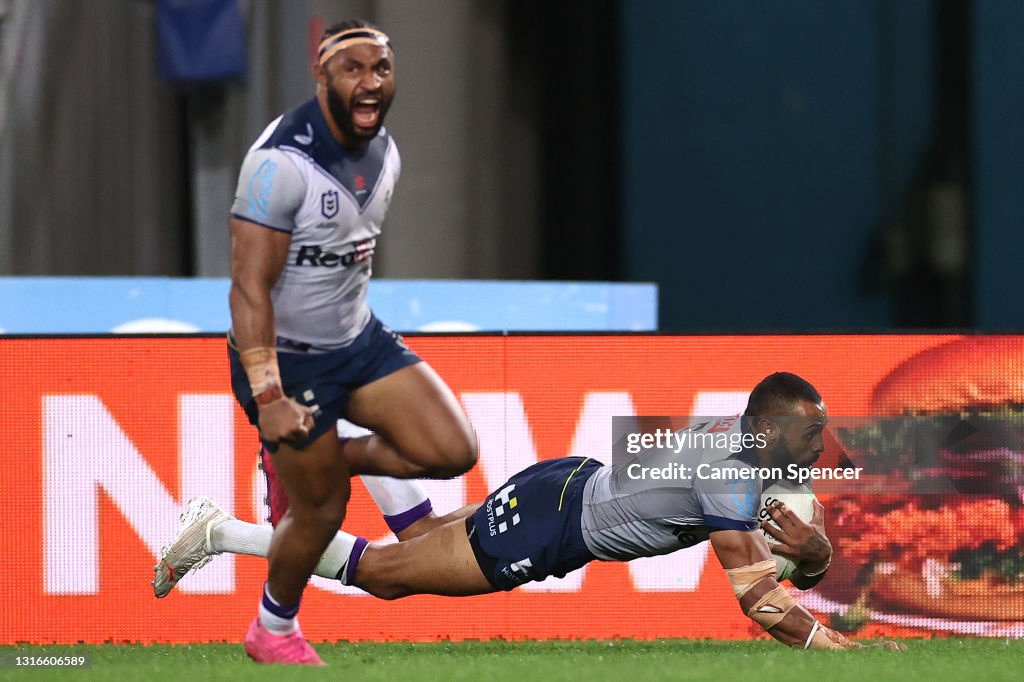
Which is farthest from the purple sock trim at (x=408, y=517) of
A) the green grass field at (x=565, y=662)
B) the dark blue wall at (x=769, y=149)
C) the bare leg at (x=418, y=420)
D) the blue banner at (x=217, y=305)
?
the dark blue wall at (x=769, y=149)

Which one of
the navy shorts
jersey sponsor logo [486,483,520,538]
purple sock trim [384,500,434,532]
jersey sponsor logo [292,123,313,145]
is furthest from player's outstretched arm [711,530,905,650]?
jersey sponsor logo [292,123,313,145]

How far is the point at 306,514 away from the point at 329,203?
3.36 ft

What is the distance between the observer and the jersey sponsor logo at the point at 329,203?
4992 mm

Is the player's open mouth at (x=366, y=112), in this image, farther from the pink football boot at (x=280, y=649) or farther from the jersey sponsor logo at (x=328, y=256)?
the pink football boot at (x=280, y=649)

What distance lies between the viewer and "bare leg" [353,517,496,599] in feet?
18.4

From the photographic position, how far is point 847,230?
506 inches

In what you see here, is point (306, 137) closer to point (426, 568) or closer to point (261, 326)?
point (261, 326)

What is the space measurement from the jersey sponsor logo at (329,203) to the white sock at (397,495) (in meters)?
1.27

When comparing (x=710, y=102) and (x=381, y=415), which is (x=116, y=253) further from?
(x=381, y=415)

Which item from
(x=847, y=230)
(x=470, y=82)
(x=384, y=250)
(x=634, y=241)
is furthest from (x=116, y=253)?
(x=847, y=230)

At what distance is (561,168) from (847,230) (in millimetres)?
2565

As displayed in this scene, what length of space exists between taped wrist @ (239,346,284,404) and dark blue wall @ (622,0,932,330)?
8467mm

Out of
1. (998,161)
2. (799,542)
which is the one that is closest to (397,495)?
(799,542)

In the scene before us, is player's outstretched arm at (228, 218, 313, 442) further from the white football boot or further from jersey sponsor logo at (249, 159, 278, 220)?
the white football boot
